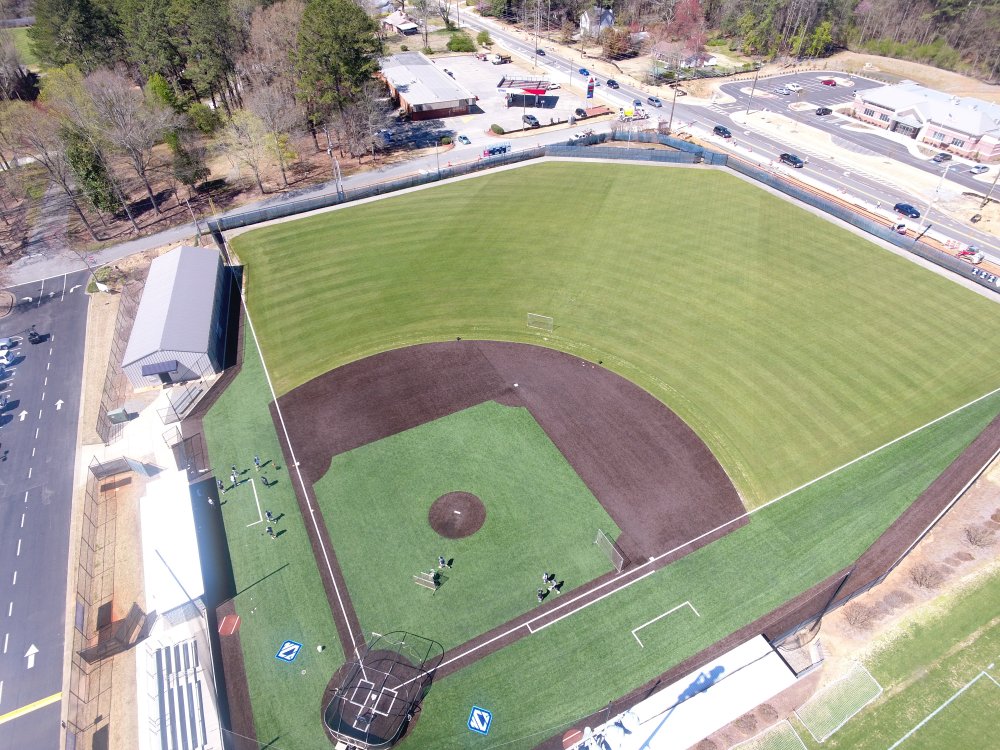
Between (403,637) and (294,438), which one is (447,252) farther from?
(403,637)

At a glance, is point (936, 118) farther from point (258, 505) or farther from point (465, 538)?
point (258, 505)

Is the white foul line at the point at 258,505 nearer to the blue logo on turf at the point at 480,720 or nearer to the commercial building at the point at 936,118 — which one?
the blue logo on turf at the point at 480,720

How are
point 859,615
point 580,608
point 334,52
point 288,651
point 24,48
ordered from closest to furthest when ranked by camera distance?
point 288,651, point 859,615, point 580,608, point 334,52, point 24,48

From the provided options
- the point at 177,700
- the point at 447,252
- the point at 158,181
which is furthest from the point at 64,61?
the point at 177,700

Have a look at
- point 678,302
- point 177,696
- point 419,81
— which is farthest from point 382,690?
point 419,81

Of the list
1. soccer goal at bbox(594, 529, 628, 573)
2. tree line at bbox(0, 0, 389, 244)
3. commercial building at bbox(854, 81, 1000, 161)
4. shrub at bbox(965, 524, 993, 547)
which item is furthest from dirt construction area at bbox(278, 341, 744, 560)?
commercial building at bbox(854, 81, 1000, 161)

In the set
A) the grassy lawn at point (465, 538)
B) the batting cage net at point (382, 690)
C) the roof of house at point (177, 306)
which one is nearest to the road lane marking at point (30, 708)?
the batting cage net at point (382, 690)
